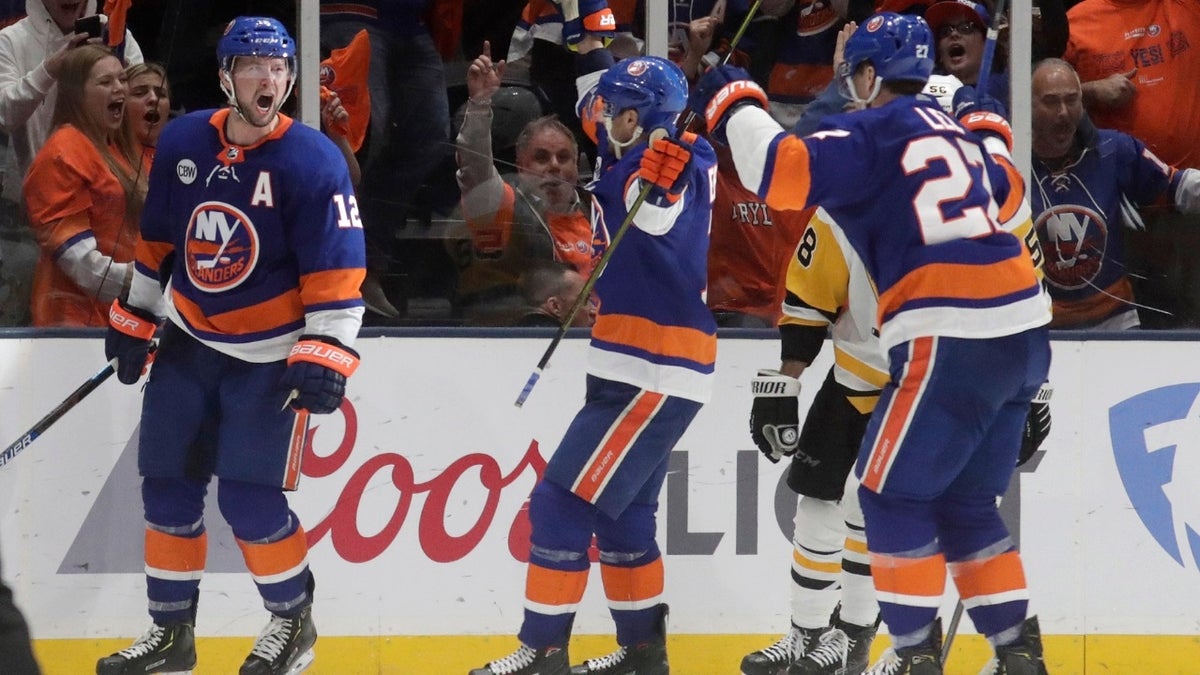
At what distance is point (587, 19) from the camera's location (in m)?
4.21

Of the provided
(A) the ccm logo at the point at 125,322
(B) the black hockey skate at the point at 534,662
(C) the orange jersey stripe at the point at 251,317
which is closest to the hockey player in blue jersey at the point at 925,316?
(B) the black hockey skate at the point at 534,662

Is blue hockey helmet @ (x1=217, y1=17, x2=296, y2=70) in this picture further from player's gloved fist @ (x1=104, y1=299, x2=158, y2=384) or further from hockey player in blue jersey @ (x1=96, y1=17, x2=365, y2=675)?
player's gloved fist @ (x1=104, y1=299, x2=158, y2=384)

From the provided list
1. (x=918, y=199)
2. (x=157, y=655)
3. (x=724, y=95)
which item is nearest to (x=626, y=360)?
(x=724, y=95)

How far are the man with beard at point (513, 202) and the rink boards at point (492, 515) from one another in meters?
0.24

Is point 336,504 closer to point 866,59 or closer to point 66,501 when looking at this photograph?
point 66,501

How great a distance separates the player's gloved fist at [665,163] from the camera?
347cm

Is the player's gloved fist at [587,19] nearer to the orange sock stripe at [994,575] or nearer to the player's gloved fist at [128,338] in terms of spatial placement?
the player's gloved fist at [128,338]

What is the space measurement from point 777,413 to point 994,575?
625 mm

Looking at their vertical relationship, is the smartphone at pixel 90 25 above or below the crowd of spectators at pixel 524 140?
above

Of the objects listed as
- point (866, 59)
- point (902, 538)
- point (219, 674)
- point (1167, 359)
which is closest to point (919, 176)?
point (866, 59)

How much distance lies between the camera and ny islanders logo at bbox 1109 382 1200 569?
165 inches

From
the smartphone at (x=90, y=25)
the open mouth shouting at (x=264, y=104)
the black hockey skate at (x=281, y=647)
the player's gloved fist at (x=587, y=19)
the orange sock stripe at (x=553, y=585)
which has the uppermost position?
the open mouth shouting at (x=264, y=104)

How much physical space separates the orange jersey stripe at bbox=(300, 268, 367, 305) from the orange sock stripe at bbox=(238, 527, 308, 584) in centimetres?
53

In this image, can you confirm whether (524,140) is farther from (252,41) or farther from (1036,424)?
(1036,424)
